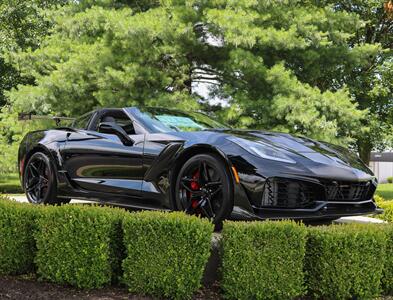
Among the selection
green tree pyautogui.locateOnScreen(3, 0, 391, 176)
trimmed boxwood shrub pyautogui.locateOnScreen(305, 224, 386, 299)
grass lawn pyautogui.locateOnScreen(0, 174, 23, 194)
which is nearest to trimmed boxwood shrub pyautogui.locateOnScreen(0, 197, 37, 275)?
trimmed boxwood shrub pyautogui.locateOnScreen(305, 224, 386, 299)

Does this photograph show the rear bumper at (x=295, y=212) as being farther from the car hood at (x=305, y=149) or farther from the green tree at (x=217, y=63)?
the green tree at (x=217, y=63)

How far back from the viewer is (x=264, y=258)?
12.7ft

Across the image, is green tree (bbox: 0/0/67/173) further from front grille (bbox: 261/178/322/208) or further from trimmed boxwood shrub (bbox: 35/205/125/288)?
front grille (bbox: 261/178/322/208)

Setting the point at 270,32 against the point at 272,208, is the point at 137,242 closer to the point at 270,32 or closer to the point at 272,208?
the point at 272,208

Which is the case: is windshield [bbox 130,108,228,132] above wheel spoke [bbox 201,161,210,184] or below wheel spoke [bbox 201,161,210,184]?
above

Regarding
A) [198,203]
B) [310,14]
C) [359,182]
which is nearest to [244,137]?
[198,203]

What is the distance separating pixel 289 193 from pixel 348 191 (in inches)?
25.0

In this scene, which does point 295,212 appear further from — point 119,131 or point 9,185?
point 9,185

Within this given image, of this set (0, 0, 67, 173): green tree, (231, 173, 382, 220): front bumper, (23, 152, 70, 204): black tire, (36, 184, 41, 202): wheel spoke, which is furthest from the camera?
(0, 0, 67, 173): green tree

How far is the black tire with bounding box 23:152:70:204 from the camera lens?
19.6 ft

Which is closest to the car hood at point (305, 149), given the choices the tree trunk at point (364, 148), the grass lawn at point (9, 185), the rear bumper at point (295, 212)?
the rear bumper at point (295, 212)

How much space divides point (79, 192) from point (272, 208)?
2.36 metres

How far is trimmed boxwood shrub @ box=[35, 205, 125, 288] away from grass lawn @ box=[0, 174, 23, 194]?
966 centimetres

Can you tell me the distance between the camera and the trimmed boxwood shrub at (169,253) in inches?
152
